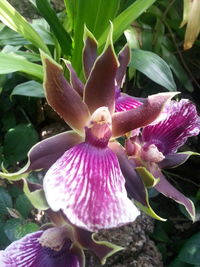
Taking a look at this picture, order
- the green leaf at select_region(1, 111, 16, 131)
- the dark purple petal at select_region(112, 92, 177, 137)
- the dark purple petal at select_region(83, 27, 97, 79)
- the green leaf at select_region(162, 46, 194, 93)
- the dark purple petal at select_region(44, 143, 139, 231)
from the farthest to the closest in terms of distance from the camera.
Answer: the green leaf at select_region(162, 46, 194, 93) < the green leaf at select_region(1, 111, 16, 131) < the dark purple petal at select_region(83, 27, 97, 79) < the dark purple petal at select_region(112, 92, 177, 137) < the dark purple petal at select_region(44, 143, 139, 231)

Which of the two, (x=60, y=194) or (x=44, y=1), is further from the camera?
(x=44, y=1)

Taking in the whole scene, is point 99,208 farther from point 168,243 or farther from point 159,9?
point 159,9

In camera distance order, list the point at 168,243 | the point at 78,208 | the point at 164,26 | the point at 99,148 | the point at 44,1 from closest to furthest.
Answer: the point at 78,208 → the point at 99,148 → the point at 44,1 → the point at 168,243 → the point at 164,26

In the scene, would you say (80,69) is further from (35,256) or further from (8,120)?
(35,256)

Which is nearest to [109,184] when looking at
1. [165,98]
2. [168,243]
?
[165,98]

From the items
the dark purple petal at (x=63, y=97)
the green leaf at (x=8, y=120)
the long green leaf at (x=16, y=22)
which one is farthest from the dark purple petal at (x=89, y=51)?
the green leaf at (x=8, y=120)

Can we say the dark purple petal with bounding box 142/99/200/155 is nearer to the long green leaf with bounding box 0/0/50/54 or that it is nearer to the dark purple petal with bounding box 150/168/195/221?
the dark purple petal with bounding box 150/168/195/221

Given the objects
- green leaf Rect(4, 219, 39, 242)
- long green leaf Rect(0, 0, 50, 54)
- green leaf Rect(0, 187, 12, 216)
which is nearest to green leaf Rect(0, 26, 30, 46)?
long green leaf Rect(0, 0, 50, 54)
